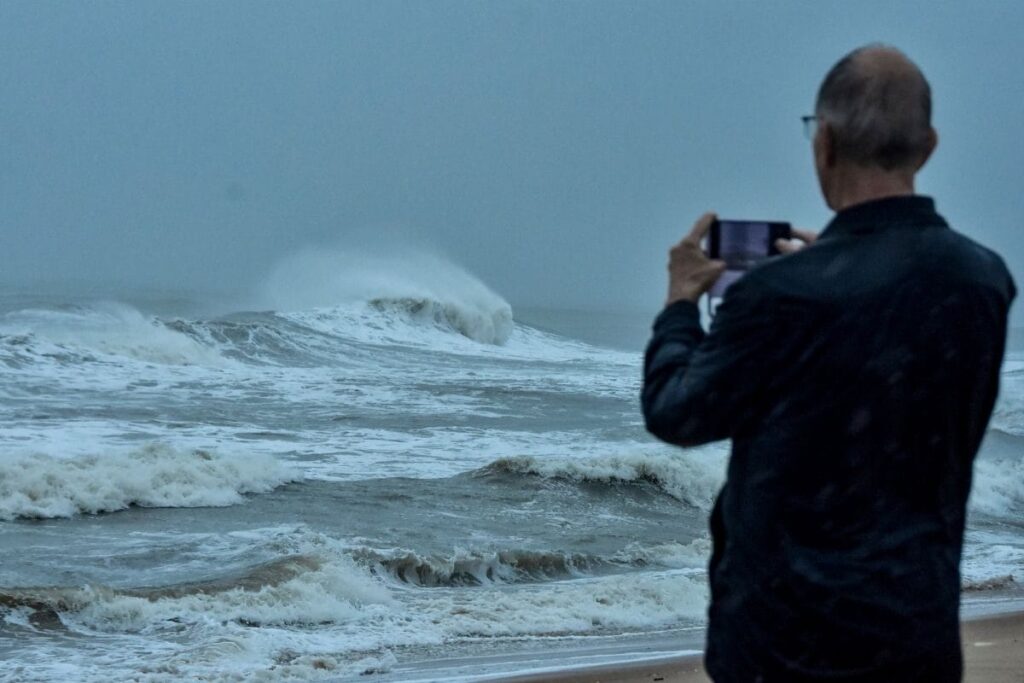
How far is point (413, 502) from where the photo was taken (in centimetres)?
1082

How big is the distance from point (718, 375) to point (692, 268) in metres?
0.22

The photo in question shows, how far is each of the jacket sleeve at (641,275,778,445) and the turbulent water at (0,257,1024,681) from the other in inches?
169

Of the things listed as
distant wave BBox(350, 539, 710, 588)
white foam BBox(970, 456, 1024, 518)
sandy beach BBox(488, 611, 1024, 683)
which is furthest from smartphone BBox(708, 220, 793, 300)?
white foam BBox(970, 456, 1024, 518)

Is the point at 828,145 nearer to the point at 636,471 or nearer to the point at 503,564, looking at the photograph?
the point at 503,564

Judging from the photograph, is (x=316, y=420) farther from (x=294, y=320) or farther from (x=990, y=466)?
(x=294, y=320)

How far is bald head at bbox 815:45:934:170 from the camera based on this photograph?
4.90ft

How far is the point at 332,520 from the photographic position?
9.86 metres

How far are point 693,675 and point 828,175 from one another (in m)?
4.12

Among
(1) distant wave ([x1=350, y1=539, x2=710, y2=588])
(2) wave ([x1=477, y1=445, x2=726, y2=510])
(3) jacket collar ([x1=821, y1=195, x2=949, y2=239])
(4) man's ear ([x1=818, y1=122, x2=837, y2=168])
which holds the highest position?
(4) man's ear ([x1=818, y1=122, x2=837, y2=168])

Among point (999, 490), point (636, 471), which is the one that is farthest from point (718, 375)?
point (999, 490)

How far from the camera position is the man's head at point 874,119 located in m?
1.49

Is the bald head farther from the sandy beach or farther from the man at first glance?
the sandy beach

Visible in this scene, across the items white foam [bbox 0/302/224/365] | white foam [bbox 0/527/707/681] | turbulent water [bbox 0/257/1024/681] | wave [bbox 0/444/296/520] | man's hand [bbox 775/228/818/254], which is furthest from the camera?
white foam [bbox 0/302/224/365]

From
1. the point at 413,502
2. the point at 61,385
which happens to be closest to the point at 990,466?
the point at 413,502
